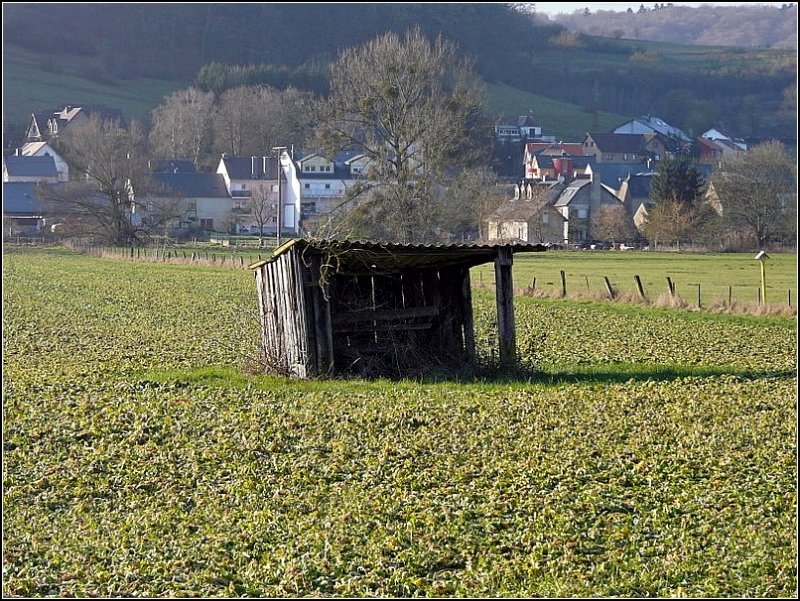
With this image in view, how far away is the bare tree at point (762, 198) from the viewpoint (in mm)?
76875

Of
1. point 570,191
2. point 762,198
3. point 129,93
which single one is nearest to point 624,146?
point 570,191

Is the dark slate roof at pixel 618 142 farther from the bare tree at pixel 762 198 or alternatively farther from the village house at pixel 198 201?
the bare tree at pixel 762 198

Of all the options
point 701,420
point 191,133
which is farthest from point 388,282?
point 191,133

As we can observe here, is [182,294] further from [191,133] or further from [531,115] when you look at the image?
[531,115]

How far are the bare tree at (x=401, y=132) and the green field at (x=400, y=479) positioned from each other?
34.3m

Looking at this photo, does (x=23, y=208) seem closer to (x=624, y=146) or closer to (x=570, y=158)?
(x=570, y=158)

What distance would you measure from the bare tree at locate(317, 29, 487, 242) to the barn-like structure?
3432 cm

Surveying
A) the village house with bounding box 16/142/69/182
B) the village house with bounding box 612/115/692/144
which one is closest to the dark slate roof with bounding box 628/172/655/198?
the village house with bounding box 612/115/692/144

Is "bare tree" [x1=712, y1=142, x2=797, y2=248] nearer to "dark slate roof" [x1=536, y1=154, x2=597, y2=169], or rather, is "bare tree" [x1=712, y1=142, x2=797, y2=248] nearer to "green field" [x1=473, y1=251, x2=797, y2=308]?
"green field" [x1=473, y1=251, x2=797, y2=308]

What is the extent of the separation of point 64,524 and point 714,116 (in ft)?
494

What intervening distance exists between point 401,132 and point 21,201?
181 ft

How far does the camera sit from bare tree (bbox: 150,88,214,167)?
404 feet

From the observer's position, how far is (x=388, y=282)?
69.6ft

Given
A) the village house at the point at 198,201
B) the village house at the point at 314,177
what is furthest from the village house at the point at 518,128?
the village house at the point at 198,201
